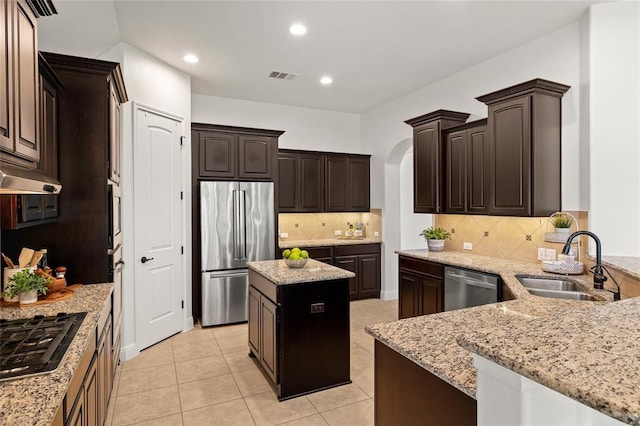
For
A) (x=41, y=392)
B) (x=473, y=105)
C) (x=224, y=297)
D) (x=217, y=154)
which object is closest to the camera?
(x=41, y=392)

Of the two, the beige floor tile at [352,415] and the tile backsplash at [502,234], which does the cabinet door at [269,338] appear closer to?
the beige floor tile at [352,415]

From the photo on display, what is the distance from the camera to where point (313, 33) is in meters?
3.65

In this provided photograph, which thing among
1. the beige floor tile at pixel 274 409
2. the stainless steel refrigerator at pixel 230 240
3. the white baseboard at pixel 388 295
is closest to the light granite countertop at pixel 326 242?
the stainless steel refrigerator at pixel 230 240

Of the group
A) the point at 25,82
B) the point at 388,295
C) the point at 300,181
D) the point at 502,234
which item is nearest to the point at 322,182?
the point at 300,181

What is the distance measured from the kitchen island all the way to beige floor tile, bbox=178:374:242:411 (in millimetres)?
345

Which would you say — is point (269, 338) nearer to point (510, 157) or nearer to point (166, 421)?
point (166, 421)

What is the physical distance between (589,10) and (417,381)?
3553 millimetres

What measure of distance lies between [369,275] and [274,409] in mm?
3532

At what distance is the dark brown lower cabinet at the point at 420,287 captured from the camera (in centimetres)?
401

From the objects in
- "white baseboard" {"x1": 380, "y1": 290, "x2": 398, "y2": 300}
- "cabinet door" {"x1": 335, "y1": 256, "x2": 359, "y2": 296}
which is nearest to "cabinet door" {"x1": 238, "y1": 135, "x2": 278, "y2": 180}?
"cabinet door" {"x1": 335, "y1": 256, "x2": 359, "y2": 296}

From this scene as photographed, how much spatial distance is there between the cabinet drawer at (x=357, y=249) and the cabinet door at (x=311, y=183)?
0.75 meters

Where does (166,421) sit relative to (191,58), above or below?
below

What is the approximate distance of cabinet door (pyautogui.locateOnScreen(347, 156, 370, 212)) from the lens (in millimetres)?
6324

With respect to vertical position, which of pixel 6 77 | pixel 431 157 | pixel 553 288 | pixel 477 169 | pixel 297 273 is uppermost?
pixel 431 157
